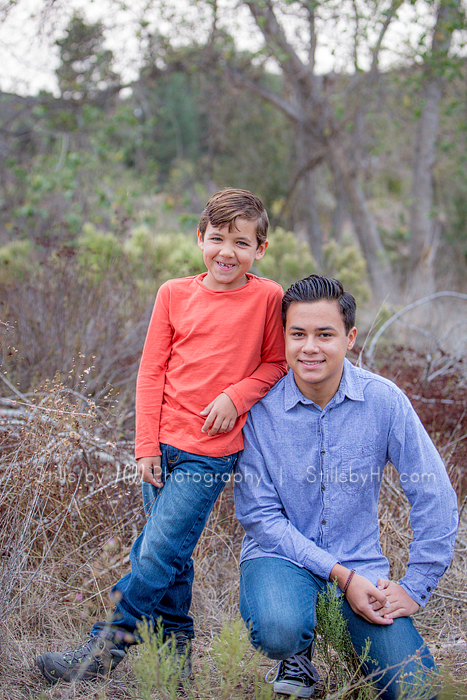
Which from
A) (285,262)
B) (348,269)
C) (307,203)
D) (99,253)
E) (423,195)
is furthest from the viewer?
(307,203)

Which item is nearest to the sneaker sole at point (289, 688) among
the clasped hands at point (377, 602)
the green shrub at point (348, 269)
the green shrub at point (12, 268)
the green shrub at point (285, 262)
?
the clasped hands at point (377, 602)

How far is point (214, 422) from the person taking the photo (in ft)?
6.02

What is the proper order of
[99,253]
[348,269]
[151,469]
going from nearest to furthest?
[151,469] → [99,253] → [348,269]

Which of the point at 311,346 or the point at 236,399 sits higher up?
the point at 311,346

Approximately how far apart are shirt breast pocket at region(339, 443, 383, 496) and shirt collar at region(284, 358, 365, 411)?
0.16 meters

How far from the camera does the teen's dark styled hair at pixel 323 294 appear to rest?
1909 millimetres

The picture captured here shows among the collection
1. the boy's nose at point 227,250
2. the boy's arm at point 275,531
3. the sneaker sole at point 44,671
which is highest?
the boy's nose at point 227,250

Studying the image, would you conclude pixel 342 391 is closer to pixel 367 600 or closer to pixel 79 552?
pixel 367 600

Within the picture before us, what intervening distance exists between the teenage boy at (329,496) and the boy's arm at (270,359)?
0.05 meters

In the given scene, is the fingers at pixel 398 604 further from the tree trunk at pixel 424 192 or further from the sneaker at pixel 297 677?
the tree trunk at pixel 424 192

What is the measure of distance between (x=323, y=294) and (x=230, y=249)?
13.8 inches

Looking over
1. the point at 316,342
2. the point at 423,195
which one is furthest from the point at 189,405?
the point at 423,195

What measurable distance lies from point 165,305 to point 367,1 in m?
6.43

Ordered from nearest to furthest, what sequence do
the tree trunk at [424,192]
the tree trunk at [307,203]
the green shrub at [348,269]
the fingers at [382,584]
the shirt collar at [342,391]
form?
the fingers at [382,584], the shirt collar at [342,391], the green shrub at [348,269], the tree trunk at [424,192], the tree trunk at [307,203]
